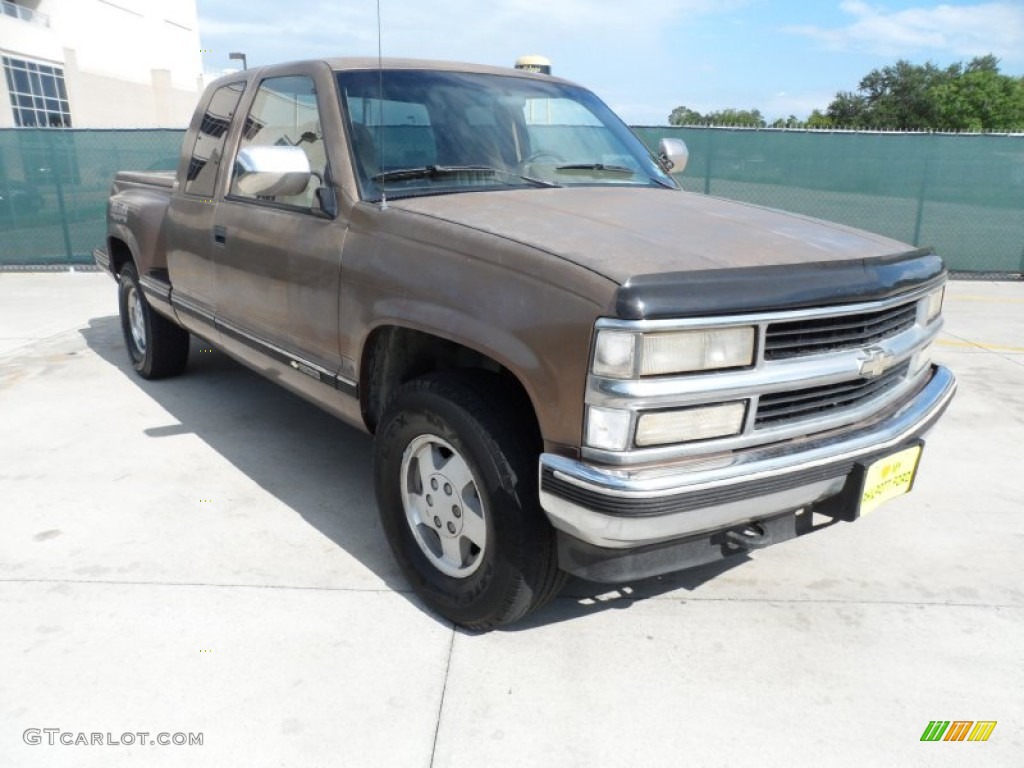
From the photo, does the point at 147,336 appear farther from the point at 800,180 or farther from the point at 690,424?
the point at 800,180

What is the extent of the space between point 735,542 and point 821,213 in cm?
997

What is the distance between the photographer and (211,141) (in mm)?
4480

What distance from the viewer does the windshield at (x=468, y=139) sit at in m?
3.27

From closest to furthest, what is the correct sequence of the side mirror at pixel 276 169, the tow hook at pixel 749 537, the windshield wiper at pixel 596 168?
the tow hook at pixel 749 537 < the side mirror at pixel 276 169 < the windshield wiper at pixel 596 168

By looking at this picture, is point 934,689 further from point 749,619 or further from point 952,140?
point 952,140

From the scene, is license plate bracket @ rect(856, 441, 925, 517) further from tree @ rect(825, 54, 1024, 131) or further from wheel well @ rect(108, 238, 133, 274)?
tree @ rect(825, 54, 1024, 131)

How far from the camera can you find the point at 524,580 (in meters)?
2.59

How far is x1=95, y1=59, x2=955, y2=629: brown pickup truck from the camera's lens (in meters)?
2.22

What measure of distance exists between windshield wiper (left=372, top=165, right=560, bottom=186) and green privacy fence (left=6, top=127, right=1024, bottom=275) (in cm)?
786

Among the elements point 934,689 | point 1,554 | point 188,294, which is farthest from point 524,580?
point 188,294

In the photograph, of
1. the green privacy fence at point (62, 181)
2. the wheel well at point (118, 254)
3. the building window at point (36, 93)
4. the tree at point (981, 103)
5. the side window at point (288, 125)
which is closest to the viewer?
the side window at point (288, 125)

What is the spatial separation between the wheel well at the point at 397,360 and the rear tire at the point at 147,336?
292cm

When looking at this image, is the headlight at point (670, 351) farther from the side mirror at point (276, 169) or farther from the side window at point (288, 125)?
the side window at point (288, 125)

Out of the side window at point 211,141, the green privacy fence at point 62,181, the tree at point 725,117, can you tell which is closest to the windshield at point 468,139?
the side window at point 211,141
